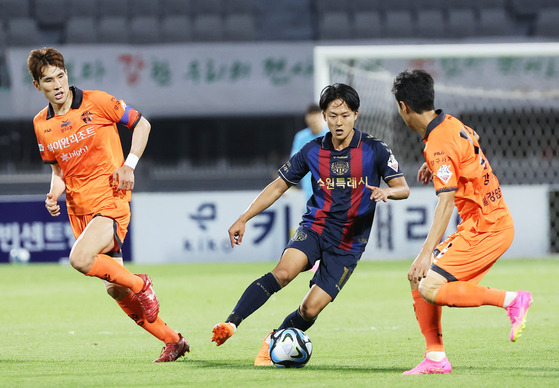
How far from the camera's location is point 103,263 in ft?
16.1

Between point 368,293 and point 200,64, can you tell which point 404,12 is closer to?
point 200,64

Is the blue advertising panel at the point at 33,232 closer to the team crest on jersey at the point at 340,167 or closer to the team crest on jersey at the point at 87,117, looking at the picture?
the team crest on jersey at the point at 87,117

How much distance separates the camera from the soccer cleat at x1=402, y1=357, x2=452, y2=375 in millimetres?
4305

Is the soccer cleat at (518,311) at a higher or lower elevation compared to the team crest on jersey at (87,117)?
lower

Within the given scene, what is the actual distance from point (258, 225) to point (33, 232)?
11.3ft

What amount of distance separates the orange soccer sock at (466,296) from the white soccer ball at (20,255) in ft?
34.1

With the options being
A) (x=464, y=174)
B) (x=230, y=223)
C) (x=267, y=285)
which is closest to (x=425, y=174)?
(x=464, y=174)

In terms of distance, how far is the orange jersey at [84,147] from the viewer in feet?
17.1

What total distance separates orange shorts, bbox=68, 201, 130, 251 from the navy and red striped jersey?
1121 millimetres

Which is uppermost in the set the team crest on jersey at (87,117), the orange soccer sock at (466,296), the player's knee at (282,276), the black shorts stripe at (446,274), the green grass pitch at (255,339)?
the team crest on jersey at (87,117)

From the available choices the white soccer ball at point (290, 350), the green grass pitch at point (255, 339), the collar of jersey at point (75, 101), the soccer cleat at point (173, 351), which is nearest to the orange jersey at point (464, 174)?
the green grass pitch at point (255, 339)

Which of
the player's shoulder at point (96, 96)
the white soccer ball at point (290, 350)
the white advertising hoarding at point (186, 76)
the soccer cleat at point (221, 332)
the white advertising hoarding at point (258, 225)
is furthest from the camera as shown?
the white advertising hoarding at point (186, 76)

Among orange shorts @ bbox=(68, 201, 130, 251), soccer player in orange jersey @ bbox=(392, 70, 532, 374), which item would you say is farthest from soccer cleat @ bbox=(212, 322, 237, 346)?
orange shorts @ bbox=(68, 201, 130, 251)

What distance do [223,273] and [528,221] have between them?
15.0ft
